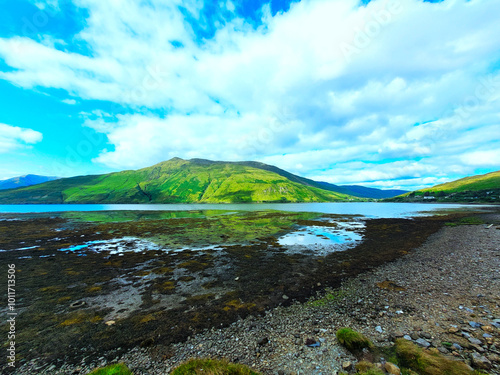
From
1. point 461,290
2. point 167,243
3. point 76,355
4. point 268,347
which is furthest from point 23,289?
point 461,290

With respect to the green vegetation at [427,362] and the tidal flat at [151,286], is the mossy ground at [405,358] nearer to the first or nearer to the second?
the green vegetation at [427,362]

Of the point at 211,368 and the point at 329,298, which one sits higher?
the point at 211,368

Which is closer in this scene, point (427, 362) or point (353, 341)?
point (427, 362)

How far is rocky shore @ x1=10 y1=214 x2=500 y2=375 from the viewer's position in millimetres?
8375

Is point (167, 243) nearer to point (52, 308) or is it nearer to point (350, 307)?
point (52, 308)

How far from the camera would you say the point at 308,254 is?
26.6 meters

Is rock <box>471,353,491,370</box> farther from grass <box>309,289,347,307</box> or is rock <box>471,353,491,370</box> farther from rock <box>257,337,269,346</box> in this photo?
rock <box>257,337,269,346</box>

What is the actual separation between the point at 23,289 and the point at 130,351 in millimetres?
15545

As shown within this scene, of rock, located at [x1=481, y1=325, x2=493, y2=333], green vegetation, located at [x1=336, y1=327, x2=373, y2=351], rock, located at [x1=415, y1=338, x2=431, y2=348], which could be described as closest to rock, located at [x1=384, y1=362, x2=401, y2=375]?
green vegetation, located at [x1=336, y1=327, x2=373, y2=351]

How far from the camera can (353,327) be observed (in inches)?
420

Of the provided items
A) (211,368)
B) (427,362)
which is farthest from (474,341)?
(211,368)

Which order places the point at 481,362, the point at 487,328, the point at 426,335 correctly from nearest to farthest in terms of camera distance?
the point at 481,362, the point at 426,335, the point at 487,328

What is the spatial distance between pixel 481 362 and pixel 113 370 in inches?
577

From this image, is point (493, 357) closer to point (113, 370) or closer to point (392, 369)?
point (392, 369)
